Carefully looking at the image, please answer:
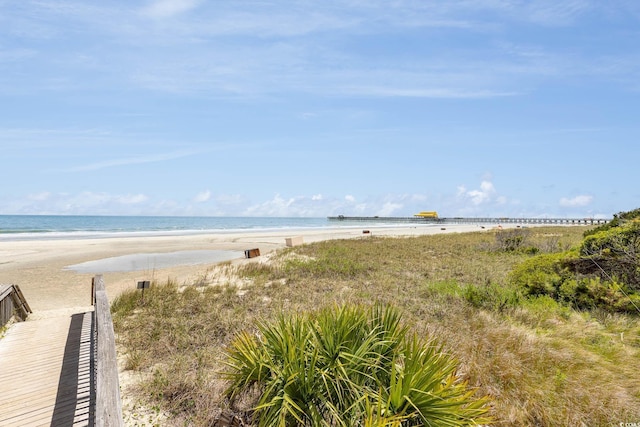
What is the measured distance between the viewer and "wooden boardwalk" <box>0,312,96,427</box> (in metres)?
5.25

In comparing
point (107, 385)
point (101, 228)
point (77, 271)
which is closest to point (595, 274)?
point (107, 385)

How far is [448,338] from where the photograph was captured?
23.4 ft

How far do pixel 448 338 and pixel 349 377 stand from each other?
332cm

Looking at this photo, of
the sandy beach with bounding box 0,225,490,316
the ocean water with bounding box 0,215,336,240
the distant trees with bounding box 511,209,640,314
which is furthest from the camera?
the ocean water with bounding box 0,215,336,240

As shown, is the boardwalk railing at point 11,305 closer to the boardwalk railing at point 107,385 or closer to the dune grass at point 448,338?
the dune grass at point 448,338

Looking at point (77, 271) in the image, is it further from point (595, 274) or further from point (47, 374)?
point (595, 274)

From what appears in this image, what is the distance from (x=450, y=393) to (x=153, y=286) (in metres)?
11.9

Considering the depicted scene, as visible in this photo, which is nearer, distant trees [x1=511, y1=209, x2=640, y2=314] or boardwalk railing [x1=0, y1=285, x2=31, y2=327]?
boardwalk railing [x1=0, y1=285, x2=31, y2=327]

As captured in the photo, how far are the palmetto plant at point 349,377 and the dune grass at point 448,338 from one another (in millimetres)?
518

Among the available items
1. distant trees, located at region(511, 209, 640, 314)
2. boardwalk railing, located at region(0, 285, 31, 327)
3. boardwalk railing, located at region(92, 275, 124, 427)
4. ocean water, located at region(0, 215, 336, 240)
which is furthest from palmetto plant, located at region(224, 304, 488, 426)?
ocean water, located at region(0, 215, 336, 240)

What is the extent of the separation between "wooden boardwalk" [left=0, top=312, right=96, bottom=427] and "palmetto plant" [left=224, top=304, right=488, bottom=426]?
239 centimetres

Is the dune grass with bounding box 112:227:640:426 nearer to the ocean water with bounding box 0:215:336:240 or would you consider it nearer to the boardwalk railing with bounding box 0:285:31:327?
the boardwalk railing with bounding box 0:285:31:327

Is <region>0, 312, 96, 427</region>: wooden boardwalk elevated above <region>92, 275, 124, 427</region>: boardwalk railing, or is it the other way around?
<region>92, 275, 124, 427</region>: boardwalk railing

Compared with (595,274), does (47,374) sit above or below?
below
